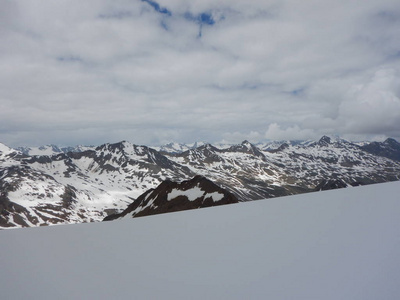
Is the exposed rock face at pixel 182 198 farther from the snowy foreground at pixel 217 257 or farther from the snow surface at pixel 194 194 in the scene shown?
the snowy foreground at pixel 217 257

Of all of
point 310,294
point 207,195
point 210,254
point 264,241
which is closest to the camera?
point 310,294

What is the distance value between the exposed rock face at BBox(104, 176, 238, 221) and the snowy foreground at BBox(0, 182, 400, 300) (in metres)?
42.2

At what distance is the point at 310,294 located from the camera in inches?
75.4

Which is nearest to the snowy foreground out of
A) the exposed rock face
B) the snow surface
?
the exposed rock face

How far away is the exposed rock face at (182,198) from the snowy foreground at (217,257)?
1661 inches

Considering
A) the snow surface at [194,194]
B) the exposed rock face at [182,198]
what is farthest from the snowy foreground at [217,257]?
the snow surface at [194,194]

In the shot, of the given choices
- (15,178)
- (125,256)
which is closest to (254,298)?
(125,256)

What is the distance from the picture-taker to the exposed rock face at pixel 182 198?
1918 inches

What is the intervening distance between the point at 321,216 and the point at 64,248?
3877 millimetres

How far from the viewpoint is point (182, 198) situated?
55.9m

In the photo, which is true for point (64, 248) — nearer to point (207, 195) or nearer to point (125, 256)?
point (125, 256)

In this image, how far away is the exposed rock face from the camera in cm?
4872

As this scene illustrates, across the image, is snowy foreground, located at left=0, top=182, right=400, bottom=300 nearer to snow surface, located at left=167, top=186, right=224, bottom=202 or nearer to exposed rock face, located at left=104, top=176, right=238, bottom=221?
exposed rock face, located at left=104, top=176, right=238, bottom=221

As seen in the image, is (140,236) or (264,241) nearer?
(264,241)
